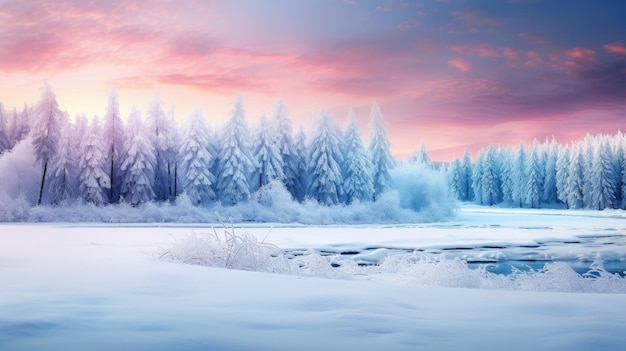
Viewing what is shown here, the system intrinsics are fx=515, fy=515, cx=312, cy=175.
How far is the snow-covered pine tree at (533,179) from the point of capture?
93938 mm

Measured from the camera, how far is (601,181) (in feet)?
267

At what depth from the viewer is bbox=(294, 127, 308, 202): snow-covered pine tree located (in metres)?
52.6

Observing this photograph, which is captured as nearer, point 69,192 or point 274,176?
point 69,192

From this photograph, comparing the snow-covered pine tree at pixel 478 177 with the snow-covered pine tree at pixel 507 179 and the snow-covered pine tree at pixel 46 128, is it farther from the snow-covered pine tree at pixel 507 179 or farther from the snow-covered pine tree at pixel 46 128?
the snow-covered pine tree at pixel 46 128

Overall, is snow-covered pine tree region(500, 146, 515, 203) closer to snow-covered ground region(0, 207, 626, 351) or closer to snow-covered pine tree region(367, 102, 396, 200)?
snow-covered pine tree region(367, 102, 396, 200)

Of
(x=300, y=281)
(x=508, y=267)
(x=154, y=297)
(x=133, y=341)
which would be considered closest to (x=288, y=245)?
(x=508, y=267)

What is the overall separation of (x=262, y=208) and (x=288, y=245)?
87.1ft

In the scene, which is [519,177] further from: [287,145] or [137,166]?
[137,166]

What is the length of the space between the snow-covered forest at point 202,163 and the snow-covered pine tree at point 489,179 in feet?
173

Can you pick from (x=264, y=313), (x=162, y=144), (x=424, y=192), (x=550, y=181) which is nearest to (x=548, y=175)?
(x=550, y=181)

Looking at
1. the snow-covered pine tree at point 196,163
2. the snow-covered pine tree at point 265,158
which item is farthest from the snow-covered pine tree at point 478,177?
the snow-covered pine tree at point 196,163

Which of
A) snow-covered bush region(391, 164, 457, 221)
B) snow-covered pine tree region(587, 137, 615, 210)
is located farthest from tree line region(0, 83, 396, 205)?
snow-covered pine tree region(587, 137, 615, 210)

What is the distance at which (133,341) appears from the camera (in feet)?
12.7

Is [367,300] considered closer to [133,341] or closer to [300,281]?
[300,281]
